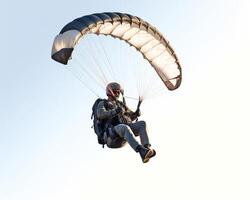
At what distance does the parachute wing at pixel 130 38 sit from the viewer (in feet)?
59.0

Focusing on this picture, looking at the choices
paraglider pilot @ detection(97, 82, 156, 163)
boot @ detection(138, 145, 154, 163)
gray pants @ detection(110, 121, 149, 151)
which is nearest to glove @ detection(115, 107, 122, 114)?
paraglider pilot @ detection(97, 82, 156, 163)

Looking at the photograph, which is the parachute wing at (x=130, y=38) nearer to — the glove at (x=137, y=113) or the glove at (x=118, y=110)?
the glove at (x=118, y=110)

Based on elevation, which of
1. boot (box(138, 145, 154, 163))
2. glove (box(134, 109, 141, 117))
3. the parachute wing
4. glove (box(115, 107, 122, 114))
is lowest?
boot (box(138, 145, 154, 163))

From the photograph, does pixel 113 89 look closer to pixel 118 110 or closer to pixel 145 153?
pixel 118 110

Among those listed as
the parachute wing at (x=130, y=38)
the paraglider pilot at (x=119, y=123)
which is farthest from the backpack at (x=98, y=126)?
the parachute wing at (x=130, y=38)

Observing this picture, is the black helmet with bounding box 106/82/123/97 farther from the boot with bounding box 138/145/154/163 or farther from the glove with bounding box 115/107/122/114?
the boot with bounding box 138/145/154/163

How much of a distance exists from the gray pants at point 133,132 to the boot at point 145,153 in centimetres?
15

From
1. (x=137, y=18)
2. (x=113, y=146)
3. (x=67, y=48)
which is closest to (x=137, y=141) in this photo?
(x=113, y=146)

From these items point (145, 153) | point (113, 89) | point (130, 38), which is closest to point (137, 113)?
point (113, 89)

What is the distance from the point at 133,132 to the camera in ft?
57.1

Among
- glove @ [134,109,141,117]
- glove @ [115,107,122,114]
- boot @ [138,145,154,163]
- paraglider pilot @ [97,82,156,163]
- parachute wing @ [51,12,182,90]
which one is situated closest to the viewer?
boot @ [138,145,154,163]

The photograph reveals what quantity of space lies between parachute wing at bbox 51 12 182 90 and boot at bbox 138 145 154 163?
315cm

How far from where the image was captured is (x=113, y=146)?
17.8m

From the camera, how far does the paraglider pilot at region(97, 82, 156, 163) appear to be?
16.9 metres
